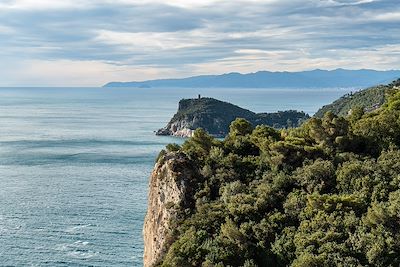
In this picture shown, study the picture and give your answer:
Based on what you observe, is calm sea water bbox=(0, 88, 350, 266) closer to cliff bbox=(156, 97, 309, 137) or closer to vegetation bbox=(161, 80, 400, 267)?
vegetation bbox=(161, 80, 400, 267)

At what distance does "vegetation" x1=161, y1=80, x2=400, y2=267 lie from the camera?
21750 millimetres

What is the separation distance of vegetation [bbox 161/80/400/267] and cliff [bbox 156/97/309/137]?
13468 centimetres

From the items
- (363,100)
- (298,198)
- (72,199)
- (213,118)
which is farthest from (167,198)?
(213,118)

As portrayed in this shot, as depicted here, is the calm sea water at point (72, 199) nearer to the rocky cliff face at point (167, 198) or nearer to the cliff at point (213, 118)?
the rocky cliff face at point (167, 198)

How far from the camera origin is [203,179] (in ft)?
98.7

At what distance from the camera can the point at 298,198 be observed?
83.6 feet

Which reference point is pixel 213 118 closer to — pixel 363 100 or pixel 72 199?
pixel 363 100

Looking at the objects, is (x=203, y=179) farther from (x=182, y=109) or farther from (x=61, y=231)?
(x=182, y=109)

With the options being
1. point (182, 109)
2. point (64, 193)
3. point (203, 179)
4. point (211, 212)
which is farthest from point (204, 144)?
point (182, 109)

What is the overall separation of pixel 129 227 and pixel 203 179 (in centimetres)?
2901

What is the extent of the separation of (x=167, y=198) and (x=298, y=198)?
8187 mm

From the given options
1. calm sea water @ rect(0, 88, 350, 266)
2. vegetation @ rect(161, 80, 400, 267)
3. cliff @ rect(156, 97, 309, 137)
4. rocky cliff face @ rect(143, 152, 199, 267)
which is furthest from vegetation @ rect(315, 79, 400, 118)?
rocky cliff face @ rect(143, 152, 199, 267)

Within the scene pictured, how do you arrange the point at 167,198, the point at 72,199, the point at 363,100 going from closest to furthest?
the point at 167,198, the point at 72,199, the point at 363,100

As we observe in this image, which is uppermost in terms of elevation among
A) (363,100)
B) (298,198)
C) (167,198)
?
(363,100)
